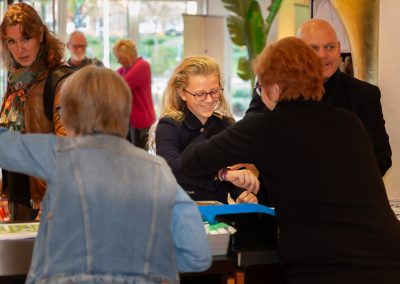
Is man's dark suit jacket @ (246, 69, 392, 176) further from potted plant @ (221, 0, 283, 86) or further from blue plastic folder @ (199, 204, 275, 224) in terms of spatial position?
potted plant @ (221, 0, 283, 86)

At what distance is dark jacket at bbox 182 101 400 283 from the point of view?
2.10 m

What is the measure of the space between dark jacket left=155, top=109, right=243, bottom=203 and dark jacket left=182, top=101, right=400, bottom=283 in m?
0.82

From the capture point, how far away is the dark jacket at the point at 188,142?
9.82ft

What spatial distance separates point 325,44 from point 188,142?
2.44 ft

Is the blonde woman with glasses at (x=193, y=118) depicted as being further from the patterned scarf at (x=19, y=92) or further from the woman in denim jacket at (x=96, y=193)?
the woman in denim jacket at (x=96, y=193)

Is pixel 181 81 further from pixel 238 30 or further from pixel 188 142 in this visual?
pixel 238 30

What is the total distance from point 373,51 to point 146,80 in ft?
14.5

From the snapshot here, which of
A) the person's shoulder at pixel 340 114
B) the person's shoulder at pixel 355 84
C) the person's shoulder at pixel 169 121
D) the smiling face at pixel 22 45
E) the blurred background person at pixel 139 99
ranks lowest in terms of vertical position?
the blurred background person at pixel 139 99

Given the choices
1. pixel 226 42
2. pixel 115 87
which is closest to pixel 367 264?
pixel 115 87

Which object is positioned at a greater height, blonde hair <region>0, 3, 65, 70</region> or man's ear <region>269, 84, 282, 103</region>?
blonde hair <region>0, 3, 65, 70</region>

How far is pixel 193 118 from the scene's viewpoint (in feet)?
10.1

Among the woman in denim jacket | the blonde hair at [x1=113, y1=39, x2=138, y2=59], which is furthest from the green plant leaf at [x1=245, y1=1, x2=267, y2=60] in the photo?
the woman in denim jacket

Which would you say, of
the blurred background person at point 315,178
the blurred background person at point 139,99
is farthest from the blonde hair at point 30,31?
the blurred background person at point 139,99

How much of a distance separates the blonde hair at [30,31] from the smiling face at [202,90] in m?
0.55
